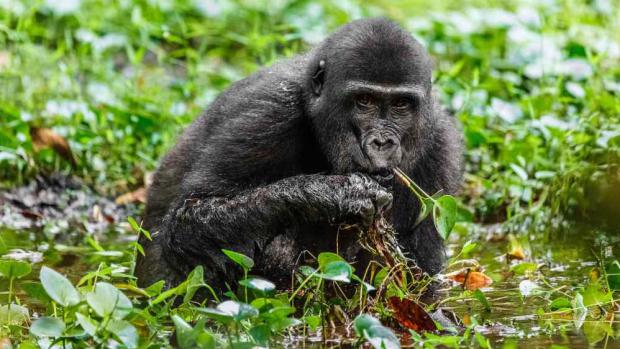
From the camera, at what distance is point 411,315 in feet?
19.3

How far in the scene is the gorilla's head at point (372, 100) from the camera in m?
6.79

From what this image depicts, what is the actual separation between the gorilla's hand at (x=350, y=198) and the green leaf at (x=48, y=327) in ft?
7.44

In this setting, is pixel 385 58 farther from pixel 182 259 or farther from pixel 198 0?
pixel 198 0

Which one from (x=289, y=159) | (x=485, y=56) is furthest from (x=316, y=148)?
(x=485, y=56)

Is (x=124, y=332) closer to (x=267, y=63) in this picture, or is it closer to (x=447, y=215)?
(x=447, y=215)

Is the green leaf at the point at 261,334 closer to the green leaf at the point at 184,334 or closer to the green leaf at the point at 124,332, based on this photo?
the green leaf at the point at 184,334

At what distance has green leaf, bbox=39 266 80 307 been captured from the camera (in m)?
5.08

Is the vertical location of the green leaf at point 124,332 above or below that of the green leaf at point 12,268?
below

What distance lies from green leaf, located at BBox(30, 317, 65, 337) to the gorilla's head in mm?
2457

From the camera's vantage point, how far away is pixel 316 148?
7391 mm

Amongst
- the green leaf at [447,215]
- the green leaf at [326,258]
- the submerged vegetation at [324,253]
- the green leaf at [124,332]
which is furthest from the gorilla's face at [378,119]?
the green leaf at [124,332]

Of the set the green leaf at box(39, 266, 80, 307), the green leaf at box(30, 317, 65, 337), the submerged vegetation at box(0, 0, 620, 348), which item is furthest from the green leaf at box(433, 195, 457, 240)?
the green leaf at box(30, 317, 65, 337)

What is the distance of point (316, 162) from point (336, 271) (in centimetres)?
220

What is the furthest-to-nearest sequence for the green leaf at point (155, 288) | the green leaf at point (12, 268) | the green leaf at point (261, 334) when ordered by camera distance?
the green leaf at point (155, 288) → the green leaf at point (12, 268) → the green leaf at point (261, 334)
